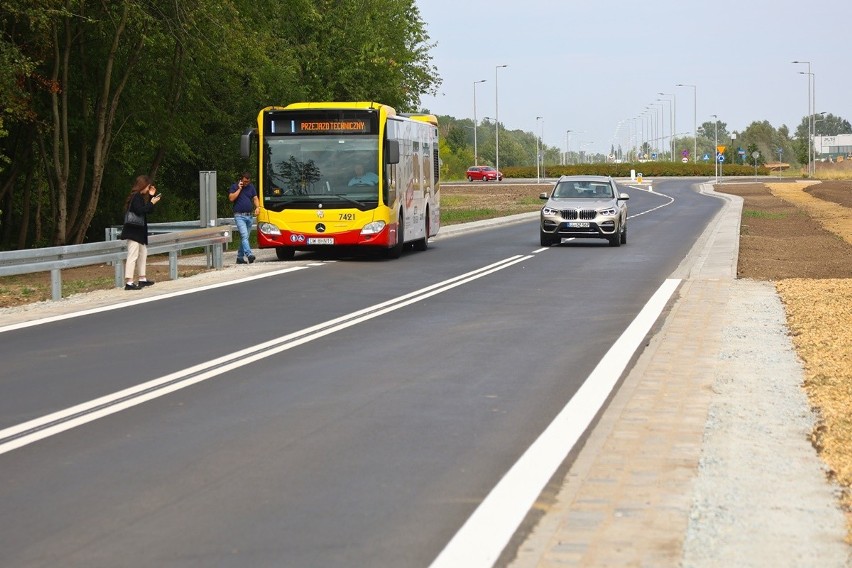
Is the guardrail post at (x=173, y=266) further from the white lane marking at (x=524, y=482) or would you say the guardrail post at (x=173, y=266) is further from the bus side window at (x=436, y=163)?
the white lane marking at (x=524, y=482)

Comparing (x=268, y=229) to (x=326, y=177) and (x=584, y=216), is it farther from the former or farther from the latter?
(x=584, y=216)

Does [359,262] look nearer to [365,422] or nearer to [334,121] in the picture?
[334,121]

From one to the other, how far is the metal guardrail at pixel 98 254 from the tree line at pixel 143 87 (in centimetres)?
454

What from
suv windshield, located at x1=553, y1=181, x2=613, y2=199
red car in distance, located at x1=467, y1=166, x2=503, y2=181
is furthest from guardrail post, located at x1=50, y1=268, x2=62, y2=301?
red car in distance, located at x1=467, y1=166, x2=503, y2=181

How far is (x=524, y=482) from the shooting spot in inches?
279

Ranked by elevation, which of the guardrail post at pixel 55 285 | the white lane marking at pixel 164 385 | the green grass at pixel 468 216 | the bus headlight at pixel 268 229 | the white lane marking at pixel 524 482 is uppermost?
the bus headlight at pixel 268 229

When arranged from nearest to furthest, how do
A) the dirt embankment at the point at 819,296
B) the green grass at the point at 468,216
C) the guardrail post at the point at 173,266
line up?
the dirt embankment at the point at 819,296, the guardrail post at the point at 173,266, the green grass at the point at 468,216

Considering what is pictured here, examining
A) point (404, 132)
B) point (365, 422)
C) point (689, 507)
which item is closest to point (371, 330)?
point (365, 422)

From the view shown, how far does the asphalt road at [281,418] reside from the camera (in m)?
6.15

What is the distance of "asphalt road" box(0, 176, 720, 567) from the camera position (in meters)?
6.15

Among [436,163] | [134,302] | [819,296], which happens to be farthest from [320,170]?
[819,296]

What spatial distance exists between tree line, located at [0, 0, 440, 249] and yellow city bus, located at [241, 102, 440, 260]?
4909 mm

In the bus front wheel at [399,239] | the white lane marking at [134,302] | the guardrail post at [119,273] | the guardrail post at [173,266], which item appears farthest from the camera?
the bus front wheel at [399,239]

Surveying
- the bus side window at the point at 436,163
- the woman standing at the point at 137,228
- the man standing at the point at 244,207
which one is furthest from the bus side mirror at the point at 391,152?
the bus side window at the point at 436,163
